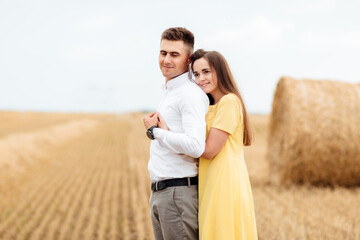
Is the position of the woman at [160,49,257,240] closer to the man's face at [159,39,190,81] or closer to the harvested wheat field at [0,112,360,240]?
the man's face at [159,39,190,81]

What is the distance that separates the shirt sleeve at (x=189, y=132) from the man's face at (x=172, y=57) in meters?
0.23

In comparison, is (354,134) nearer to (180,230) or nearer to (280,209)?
(280,209)

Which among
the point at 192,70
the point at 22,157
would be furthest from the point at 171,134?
the point at 22,157

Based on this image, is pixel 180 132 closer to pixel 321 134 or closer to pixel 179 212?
pixel 179 212

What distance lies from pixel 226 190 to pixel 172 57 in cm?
96

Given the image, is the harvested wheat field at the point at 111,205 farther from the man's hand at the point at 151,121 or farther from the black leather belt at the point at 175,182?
the man's hand at the point at 151,121

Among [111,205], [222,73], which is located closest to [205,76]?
[222,73]

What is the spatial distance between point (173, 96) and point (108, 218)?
14.3 ft

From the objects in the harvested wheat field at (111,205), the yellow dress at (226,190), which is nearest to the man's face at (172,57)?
the yellow dress at (226,190)

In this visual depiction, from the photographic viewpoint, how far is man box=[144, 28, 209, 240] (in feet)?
8.35

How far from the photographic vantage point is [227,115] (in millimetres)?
2613

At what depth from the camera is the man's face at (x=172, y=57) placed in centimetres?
274

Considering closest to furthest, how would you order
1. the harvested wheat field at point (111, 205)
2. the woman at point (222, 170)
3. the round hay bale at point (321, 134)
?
the woman at point (222, 170) < the harvested wheat field at point (111, 205) < the round hay bale at point (321, 134)

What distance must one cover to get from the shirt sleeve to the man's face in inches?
8.9
